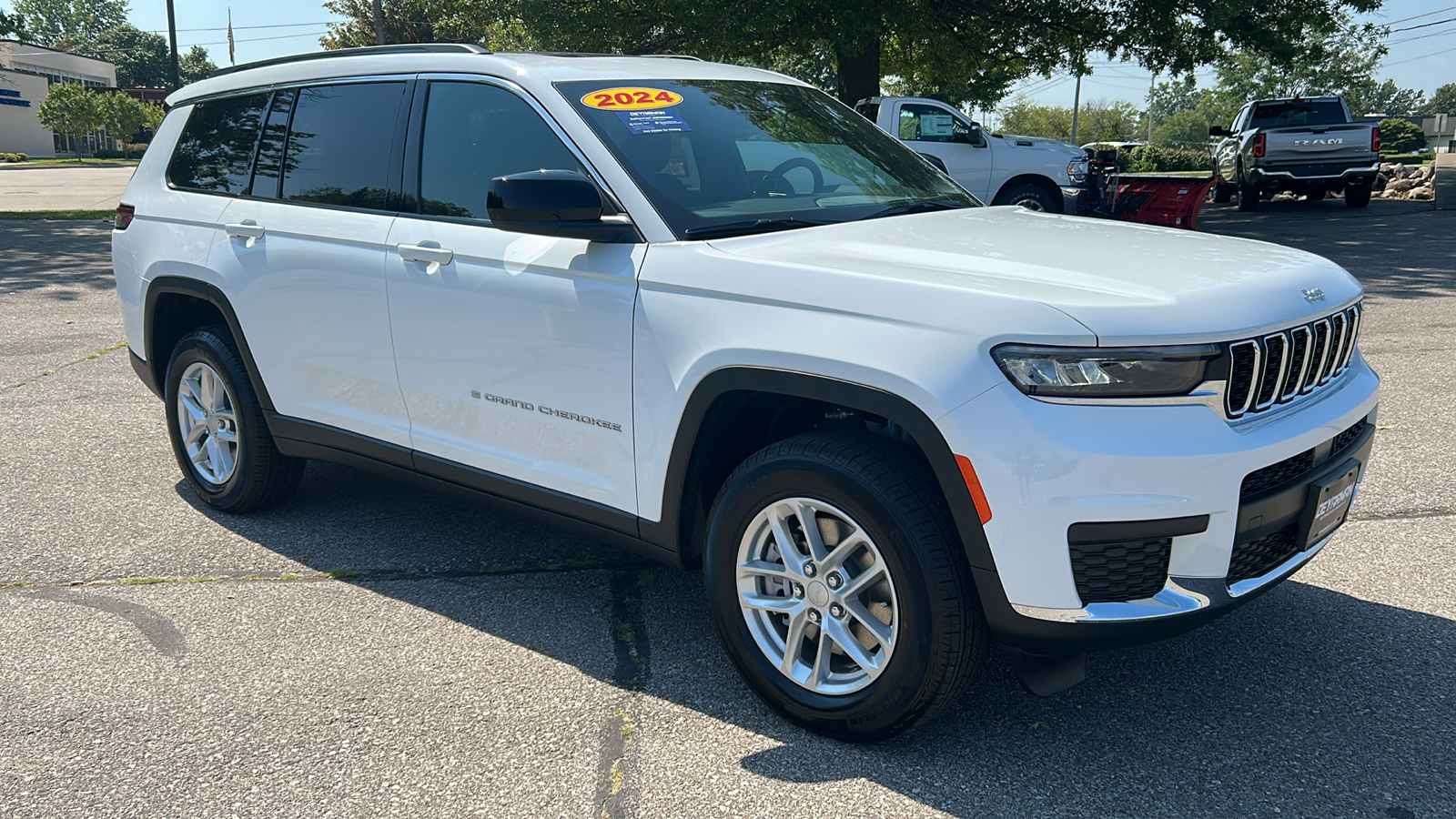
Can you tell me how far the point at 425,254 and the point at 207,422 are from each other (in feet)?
5.94

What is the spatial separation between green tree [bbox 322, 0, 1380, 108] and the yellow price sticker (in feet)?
42.3

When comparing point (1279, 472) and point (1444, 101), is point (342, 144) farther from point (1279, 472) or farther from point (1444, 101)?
point (1444, 101)

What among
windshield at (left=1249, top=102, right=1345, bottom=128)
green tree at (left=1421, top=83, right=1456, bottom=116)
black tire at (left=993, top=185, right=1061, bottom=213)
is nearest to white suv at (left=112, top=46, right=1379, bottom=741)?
black tire at (left=993, top=185, right=1061, bottom=213)

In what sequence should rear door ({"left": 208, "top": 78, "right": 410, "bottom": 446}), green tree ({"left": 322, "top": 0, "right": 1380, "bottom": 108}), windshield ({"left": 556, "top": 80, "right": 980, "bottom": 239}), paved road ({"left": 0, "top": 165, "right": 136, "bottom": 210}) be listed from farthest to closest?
1. paved road ({"left": 0, "top": 165, "right": 136, "bottom": 210})
2. green tree ({"left": 322, "top": 0, "right": 1380, "bottom": 108})
3. rear door ({"left": 208, "top": 78, "right": 410, "bottom": 446})
4. windshield ({"left": 556, "top": 80, "right": 980, "bottom": 239})

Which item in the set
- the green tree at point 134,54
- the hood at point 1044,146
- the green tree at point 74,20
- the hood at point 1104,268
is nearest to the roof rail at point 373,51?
the hood at point 1104,268

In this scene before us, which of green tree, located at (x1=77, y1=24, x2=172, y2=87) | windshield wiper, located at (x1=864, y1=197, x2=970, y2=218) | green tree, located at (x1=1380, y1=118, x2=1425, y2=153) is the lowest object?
windshield wiper, located at (x1=864, y1=197, x2=970, y2=218)

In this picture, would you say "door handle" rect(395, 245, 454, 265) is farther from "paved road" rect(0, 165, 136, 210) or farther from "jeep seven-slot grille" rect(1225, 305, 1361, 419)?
"paved road" rect(0, 165, 136, 210)

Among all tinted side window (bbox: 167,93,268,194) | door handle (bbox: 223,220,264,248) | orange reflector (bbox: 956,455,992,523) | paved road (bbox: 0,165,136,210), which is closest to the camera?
orange reflector (bbox: 956,455,992,523)

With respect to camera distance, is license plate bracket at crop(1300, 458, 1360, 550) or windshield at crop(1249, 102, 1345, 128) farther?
windshield at crop(1249, 102, 1345, 128)

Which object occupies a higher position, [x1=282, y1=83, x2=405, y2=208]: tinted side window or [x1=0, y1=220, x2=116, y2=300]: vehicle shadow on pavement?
[x1=282, y1=83, x2=405, y2=208]: tinted side window

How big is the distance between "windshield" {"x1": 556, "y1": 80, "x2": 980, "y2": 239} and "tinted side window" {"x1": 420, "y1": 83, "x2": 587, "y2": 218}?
0.17 m

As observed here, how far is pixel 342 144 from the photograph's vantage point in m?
4.36

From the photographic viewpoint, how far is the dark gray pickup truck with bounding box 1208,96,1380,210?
765 inches

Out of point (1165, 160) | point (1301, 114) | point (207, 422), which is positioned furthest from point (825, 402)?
point (1165, 160)
